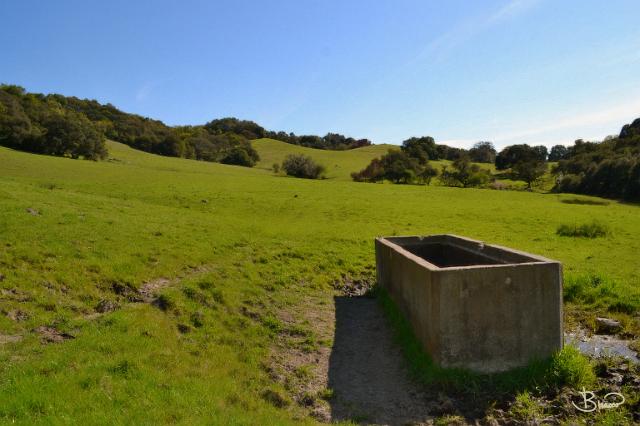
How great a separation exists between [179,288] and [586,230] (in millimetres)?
23699

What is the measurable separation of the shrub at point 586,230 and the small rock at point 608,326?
16.3 m

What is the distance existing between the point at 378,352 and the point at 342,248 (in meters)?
11.1

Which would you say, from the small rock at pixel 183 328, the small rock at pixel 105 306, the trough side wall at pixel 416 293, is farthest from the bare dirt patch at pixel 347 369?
the small rock at pixel 105 306

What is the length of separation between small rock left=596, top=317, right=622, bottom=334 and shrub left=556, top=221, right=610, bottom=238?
1626 cm

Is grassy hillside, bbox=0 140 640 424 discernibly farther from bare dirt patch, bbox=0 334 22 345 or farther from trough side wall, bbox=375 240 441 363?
trough side wall, bbox=375 240 441 363

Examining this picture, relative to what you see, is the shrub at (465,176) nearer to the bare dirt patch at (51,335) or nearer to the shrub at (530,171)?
the shrub at (530,171)

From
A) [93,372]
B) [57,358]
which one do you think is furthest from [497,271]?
[57,358]

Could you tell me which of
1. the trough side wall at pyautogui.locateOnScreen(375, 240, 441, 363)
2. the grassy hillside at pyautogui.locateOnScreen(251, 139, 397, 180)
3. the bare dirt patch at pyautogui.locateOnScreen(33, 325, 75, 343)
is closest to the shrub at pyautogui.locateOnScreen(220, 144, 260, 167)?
the grassy hillside at pyautogui.locateOnScreen(251, 139, 397, 180)

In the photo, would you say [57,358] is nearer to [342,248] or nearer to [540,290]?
[540,290]

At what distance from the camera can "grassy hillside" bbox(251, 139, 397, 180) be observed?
86.7 metres

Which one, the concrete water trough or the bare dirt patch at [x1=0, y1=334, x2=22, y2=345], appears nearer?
the bare dirt patch at [x1=0, y1=334, x2=22, y2=345]

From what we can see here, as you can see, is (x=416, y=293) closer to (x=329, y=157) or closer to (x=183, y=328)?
(x=183, y=328)

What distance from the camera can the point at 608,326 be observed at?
11.4 meters

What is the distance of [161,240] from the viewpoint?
17453 millimetres
